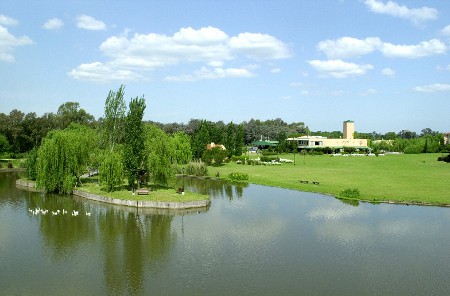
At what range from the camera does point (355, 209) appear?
129 ft

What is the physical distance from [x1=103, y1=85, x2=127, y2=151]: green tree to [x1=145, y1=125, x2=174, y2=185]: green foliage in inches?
614

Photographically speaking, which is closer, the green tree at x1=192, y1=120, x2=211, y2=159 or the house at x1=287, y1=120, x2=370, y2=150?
the green tree at x1=192, y1=120, x2=211, y2=159

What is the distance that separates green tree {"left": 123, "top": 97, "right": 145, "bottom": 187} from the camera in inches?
1673

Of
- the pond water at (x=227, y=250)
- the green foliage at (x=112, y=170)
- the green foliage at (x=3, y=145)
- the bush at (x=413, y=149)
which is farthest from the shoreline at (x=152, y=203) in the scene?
the bush at (x=413, y=149)

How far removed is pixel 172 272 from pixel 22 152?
8560 cm

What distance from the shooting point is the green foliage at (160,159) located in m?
43.6

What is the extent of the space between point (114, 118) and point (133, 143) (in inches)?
783

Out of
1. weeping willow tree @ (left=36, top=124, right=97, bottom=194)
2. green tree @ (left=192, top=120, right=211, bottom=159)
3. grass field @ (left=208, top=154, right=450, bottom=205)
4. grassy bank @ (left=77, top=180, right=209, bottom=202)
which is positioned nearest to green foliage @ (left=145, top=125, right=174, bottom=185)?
grassy bank @ (left=77, top=180, right=209, bottom=202)

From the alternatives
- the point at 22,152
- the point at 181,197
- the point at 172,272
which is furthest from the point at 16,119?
the point at 172,272

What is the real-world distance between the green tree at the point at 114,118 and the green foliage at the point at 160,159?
15.6 metres

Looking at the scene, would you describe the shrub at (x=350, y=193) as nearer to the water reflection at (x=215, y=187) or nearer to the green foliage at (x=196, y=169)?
the water reflection at (x=215, y=187)

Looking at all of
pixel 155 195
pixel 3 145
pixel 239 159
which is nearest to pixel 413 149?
pixel 239 159

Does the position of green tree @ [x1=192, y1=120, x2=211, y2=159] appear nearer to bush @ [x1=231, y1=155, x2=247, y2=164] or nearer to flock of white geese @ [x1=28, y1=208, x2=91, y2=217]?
bush @ [x1=231, y1=155, x2=247, y2=164]

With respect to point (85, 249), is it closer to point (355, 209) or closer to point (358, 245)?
point (358, 245)
